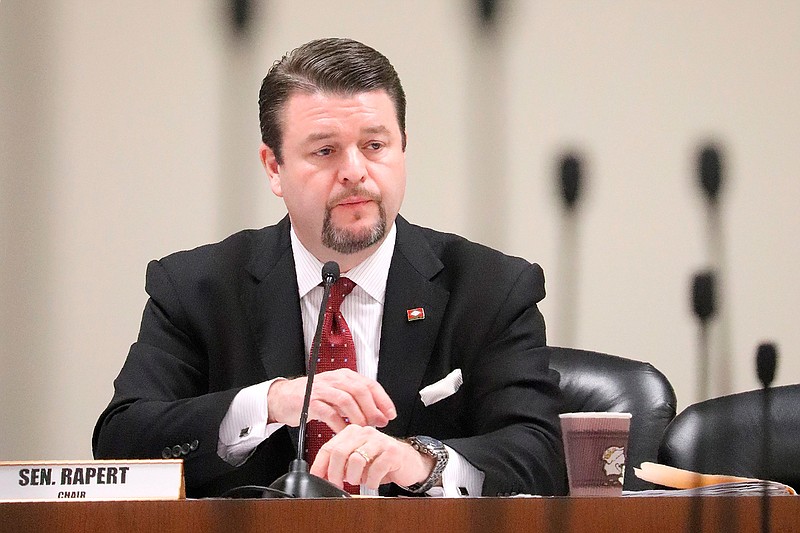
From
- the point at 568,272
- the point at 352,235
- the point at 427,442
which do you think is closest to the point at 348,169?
the point at 352,235

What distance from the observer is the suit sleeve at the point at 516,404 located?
1510 millimetres

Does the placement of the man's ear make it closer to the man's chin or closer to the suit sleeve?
the man's chin

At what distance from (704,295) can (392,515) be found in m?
0.54

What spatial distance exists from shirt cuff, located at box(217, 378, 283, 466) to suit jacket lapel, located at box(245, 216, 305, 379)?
18cm

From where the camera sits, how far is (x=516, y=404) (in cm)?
164

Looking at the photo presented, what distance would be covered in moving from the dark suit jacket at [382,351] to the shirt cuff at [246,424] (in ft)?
0.10

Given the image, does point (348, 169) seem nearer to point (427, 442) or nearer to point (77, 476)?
point (427, 442)

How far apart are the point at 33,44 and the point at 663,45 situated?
1420mm

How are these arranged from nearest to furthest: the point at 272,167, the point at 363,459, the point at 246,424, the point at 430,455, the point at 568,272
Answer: the point at 363,459 < the point at 430,455 < the point at 246,424 < the point at 272,167 < the point at 568,272

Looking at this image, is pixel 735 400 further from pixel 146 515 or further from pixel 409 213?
pixel 146 515

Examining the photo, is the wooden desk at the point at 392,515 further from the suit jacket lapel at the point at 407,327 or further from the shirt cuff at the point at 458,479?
the suit jacket lapel at the point at 407,327

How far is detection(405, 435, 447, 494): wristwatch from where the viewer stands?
4.57ft

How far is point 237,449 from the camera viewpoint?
1.55m

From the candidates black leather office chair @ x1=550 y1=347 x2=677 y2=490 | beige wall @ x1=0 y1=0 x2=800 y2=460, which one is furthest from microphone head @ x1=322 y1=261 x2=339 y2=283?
beige wall @ x1=0 y1=0 x2=800 y2=460
